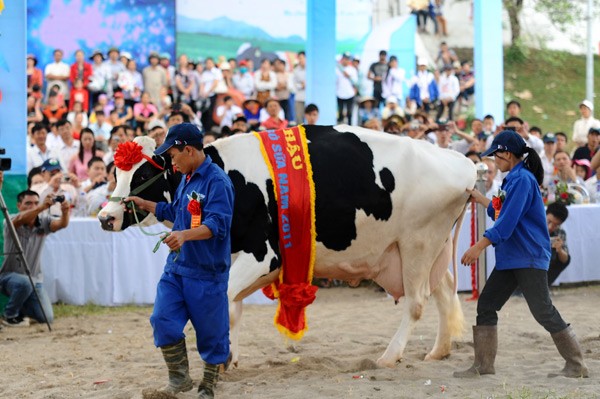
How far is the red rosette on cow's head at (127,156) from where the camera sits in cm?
732

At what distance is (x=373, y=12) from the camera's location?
27781 millimetres

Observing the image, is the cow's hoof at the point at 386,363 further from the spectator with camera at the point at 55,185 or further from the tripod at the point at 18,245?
the spectator with camera at the point at 55,185

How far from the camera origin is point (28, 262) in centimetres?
1031

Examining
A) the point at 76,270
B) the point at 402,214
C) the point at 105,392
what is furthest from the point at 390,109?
the point at 105,392

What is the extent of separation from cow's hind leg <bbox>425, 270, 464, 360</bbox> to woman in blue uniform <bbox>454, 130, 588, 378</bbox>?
0.97m

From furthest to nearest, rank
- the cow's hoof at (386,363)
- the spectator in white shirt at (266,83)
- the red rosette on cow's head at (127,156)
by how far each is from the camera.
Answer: the spectator in white shirt at (266,83) → the cow's hoof at (386,363) → the red rosette on cow's head at (127,156)

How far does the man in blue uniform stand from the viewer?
613cm

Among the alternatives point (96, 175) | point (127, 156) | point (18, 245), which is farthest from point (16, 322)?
point (127, 156)

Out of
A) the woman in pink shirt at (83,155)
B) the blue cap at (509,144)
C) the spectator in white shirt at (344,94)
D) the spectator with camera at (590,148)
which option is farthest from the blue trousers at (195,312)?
the spectator in white shirt at (344,94)

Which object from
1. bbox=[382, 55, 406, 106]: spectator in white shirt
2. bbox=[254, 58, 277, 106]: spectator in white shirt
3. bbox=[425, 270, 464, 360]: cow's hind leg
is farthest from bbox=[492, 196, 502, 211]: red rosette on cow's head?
bbox=[382, 55, 406, 106]: spectator in white shirt

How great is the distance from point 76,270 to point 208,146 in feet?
14.6

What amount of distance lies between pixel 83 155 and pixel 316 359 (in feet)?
22.6

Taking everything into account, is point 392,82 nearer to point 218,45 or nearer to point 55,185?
point 218,45

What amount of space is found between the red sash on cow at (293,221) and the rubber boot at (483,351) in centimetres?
132
